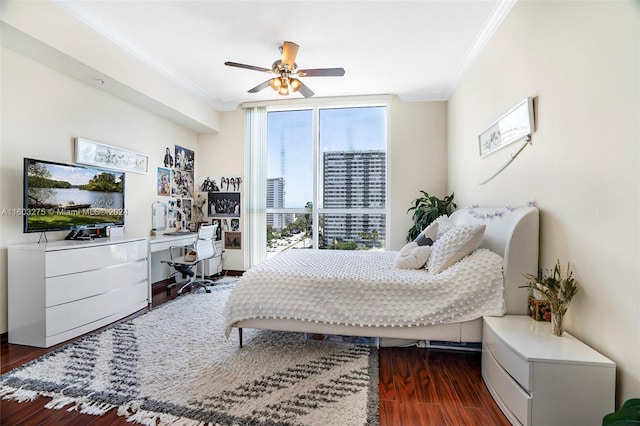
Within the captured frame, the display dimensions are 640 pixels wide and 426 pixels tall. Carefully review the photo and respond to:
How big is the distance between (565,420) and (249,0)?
3.53 metres

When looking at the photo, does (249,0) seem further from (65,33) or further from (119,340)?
(119,340)

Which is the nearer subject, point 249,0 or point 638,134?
point 638,134

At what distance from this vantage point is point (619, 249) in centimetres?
128

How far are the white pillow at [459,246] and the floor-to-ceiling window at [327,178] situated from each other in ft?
8.09

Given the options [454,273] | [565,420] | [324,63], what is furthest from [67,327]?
[324,63]

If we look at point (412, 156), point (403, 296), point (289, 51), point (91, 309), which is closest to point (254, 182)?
point (289, 51)

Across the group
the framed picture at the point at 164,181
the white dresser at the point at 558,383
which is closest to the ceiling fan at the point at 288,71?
the framed picture at the point at 164,181

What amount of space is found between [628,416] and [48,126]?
4446 mm

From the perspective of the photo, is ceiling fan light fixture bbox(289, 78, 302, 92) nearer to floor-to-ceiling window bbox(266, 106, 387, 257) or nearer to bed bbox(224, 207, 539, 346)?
floor-to-ceiling window bbox(266, 106, 387, 257)

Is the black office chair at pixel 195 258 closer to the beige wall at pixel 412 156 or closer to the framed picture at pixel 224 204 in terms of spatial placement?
the framed picture at pixel 224 204

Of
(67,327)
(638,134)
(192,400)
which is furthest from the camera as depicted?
(67,327)

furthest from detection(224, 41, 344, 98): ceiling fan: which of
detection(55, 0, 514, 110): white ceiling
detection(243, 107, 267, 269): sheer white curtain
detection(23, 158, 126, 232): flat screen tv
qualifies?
detection(23, 158, 126, 232): flat screen tv

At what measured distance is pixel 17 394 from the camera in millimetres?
1717

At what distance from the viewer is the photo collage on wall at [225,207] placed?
16.2ft
